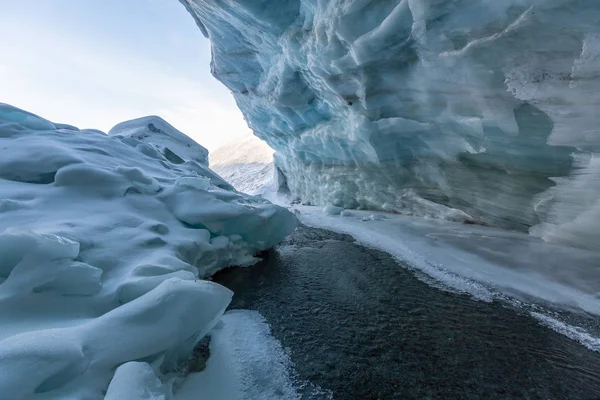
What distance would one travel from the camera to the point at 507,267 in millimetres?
4078

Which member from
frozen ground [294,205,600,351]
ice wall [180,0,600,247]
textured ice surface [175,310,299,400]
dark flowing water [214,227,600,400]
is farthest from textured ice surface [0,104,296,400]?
ice wall [180,0,600,247]

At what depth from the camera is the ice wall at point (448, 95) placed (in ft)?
12.0

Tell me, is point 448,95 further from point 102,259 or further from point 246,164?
point 246,164

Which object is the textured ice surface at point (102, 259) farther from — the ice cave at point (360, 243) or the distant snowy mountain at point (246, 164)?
the distant snowy mountain at point (246, 164)

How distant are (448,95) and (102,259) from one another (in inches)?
209

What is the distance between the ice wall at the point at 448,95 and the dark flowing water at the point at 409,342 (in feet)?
8.59

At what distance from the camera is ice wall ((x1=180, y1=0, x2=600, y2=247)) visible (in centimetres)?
367

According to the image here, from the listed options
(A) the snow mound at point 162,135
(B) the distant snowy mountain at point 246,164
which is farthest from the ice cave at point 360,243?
(B) the distant snowy mountain at point 246,164

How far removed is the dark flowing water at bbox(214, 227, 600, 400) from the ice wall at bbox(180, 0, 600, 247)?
8.59 feet

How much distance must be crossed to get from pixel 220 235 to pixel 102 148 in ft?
9.26

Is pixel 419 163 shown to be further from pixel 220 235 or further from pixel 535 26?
pixel 220 235

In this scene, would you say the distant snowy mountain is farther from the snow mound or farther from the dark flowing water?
the dark flowing water

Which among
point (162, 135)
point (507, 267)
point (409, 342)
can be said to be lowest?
point (409, 342)

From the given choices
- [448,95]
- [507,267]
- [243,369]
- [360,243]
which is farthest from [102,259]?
[448,95]
